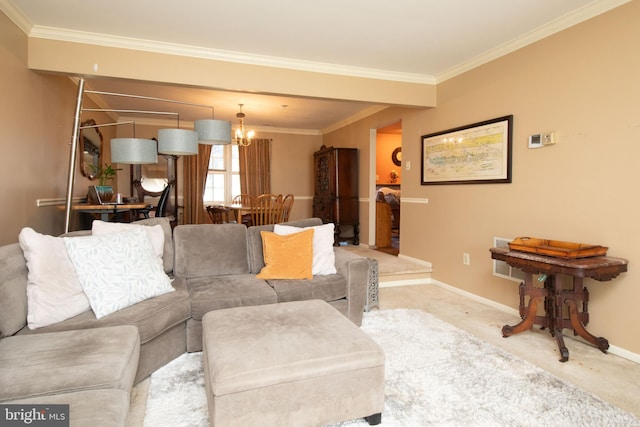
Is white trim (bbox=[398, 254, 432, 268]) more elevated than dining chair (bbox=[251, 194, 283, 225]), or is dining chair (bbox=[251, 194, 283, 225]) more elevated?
dining chair (bbox=[251, 194, 283, 225])

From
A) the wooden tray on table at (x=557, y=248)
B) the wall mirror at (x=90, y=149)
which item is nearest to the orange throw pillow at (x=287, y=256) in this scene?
the wooden tray on table at (x=557, y=248)

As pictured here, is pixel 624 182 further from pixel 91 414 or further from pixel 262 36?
pixel 91 414

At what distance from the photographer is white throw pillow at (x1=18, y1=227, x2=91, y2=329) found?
1.84 meters

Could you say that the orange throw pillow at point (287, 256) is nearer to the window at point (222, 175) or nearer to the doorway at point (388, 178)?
the doorway at point (388, 178)

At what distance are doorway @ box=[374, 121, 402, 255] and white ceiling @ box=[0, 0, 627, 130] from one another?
264 cm

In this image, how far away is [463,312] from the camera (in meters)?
3.36

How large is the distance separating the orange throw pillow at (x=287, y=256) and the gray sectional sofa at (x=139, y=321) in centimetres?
10

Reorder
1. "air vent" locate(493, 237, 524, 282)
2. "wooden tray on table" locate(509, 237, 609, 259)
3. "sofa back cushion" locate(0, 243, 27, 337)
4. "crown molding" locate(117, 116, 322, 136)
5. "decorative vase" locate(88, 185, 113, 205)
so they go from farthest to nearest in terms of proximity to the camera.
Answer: "crown molding" locate(117, 116, 322, 136) < "decorative vase" locate(88, 185, 113, 205) < "air vent" locate(493, 237, 524, 282) < "wooden tray on table" locate(509, 237, 609, 259) < "sofa back cushion" locate(0, 243, 27, 337)

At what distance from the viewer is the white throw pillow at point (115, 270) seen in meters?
2.02

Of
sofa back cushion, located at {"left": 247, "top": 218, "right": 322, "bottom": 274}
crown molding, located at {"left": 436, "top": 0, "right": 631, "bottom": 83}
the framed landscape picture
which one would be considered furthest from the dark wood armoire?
sofa back cushion, located at {"left": 247, "top": 218, "right": 322, "bottom": 274}

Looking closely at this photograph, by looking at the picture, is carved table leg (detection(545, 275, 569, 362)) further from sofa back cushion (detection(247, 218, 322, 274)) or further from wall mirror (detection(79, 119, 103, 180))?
→ wall mirror (detection(79, 119, 103, 180))

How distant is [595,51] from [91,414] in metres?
3.57

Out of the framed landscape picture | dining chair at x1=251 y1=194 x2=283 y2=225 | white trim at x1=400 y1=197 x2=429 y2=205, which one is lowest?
dining chair at x1=251 y1=194 x2=283 y2=225

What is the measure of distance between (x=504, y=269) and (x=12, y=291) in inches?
142
